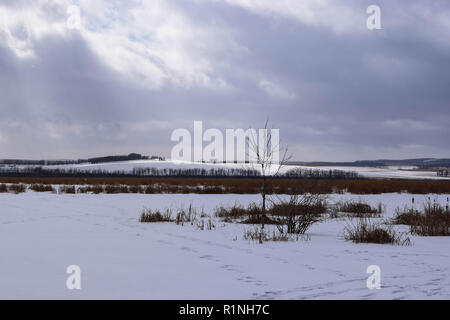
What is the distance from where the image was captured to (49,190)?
28.5 meters

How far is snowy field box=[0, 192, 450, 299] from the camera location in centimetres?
469

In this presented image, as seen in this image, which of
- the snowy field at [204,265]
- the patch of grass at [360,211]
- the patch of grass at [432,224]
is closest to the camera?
the snowy field at [204,265]

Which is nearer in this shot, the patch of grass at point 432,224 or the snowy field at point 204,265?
the snowy field at point 204,265

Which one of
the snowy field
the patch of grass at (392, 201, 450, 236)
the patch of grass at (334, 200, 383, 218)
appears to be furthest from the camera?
the patch of grass at (334, 200, 383, 218)

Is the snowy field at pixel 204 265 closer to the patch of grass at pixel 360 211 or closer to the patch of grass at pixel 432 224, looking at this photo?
the patch of grass at pixel 432 224

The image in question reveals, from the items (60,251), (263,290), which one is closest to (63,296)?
(263,290)

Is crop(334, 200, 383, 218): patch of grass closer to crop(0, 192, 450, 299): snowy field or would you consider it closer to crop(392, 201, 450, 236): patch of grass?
crop(392, 201, 450, 236): patch of grass

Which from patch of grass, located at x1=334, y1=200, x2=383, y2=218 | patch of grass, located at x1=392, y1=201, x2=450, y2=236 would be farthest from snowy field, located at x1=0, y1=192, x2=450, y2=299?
patch of grass, located at x1=334, y1=200, x2=383, y2=218

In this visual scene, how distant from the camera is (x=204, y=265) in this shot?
20.1ft

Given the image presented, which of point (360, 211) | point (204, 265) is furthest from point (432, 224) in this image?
point (204, 265)

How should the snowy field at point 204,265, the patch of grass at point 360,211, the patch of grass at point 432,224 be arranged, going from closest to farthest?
1. the snowy field at point 204,265
2. the patch of grass at point 432,224
3. the patch of grass at point 360,211

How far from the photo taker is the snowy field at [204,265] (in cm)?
469

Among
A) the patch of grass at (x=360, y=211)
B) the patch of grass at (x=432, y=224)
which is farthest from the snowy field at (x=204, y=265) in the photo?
the patch of grass at (x=360, y=211)
